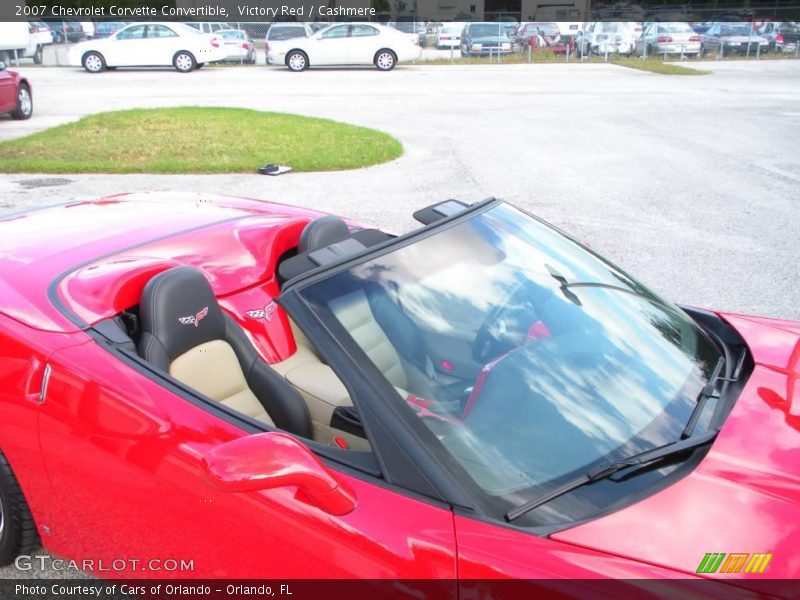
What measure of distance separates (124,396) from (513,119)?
12.4m

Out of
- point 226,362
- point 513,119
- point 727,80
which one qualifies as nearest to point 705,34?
point 727,80

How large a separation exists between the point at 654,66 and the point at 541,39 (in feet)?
20.4

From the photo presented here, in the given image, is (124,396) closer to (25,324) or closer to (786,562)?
(25,324)

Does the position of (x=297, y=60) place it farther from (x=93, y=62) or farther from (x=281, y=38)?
(x=93, y=62)

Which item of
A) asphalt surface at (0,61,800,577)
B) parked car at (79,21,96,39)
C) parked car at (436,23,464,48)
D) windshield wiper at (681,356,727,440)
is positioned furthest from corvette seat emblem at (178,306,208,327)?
parked car at (79,21,96,39)

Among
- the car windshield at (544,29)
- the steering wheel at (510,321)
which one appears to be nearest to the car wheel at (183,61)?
the car windshield at (544,29)

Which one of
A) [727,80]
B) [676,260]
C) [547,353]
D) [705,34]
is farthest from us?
[705,34]

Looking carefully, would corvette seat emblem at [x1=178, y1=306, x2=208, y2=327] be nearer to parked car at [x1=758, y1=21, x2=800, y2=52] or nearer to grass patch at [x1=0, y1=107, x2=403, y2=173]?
grass patch at [x1=0, y1=107, x2=403, y2=173]

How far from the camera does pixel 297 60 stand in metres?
23.1

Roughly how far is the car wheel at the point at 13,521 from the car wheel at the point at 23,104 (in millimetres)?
12214

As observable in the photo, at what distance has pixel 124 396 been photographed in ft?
6.70

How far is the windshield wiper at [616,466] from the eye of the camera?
165 centimetres

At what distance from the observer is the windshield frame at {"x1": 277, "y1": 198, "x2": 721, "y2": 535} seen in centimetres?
164

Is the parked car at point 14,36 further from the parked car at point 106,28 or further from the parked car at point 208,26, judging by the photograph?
the parked car at point 106,28
